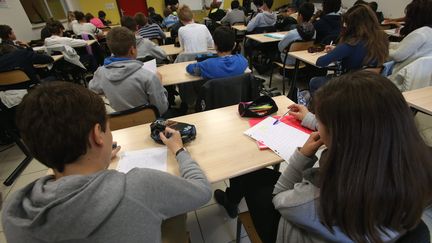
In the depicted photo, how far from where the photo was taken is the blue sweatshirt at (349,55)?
7.07ft

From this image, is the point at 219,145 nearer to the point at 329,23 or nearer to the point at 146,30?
the point at 329,23

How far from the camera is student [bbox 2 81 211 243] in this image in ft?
1.78

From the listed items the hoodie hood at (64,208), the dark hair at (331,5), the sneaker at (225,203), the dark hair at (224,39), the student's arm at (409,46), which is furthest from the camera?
the dark hair at (331,5)

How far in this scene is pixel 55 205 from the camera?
0.53m

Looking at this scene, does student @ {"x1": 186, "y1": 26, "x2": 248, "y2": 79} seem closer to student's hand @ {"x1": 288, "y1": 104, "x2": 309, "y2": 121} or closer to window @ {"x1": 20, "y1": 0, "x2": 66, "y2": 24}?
student's hand @ {"x1": 288, "y1": 104, "x2": 309, "y2": 121}

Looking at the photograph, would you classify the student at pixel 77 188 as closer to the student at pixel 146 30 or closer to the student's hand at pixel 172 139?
the student's hand at pixel 172 139

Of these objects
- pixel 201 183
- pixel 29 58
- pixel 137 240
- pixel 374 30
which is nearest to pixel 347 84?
pixel 201 183

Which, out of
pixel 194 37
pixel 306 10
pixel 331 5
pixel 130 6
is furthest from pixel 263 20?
pixel 130 6

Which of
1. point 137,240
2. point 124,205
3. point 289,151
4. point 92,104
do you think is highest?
point 92,104

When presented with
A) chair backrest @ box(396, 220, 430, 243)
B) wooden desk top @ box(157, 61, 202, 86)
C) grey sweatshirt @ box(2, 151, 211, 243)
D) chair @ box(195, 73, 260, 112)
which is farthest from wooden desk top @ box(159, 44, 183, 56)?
chair backrest @ box(396, 220, 430, 243)

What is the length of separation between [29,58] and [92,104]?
3.13 metres

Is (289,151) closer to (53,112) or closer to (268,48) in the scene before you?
(53,112)

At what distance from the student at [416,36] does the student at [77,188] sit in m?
2.37

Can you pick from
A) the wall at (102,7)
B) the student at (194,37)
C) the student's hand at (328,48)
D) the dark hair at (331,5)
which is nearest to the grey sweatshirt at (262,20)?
the dark hair at (331,5)
